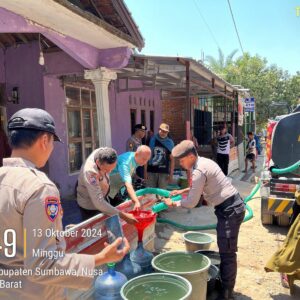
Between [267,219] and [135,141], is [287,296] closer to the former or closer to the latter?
[267,219]

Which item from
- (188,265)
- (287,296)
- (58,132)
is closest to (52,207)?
(188,265)

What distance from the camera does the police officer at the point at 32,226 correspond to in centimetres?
141

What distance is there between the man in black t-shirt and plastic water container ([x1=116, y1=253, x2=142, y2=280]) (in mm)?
3550

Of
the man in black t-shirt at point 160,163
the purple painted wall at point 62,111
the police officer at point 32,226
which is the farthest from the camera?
the man in black t-shirt at point 160,163

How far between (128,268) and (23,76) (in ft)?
16.4

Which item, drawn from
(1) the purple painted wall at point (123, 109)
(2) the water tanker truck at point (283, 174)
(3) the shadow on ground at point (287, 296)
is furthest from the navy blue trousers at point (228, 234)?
(1) the purple painted wall at point (123, 109)

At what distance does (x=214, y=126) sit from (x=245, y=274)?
490 inches

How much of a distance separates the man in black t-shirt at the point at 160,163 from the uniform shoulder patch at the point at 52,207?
5.23 meters

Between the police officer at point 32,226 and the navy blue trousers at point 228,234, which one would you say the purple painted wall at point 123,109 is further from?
the police officer at point 32,226

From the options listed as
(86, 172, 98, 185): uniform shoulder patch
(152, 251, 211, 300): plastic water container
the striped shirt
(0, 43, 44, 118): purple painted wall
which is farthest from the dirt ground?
(0, 43, 44, 118): purple painted wall

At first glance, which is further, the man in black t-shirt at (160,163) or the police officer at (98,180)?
the man in black t-shirt at (160,163)

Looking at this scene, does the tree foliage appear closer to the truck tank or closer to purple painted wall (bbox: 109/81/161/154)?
purple painted wall (bbox: 109/81/161/154)

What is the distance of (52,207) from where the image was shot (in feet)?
4.73

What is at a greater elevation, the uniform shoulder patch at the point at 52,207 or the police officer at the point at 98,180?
the uniform shoulder patch at the point at 52,207
